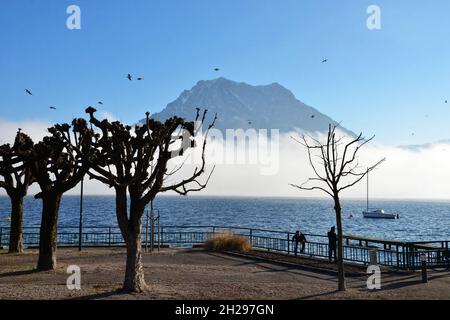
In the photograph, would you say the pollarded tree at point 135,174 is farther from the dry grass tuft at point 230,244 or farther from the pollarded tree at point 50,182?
the dry grass tuft at point 230,244

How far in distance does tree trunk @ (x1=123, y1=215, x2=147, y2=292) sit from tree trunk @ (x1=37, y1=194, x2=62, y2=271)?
6.42 meters

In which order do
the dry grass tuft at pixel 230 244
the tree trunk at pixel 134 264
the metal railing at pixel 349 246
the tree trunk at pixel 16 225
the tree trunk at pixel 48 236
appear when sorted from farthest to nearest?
the dry grass tuft at pixel 230 244 → the tree trunk at pixel 16 225 → the metal railing at pixel 349 246 → the tree trunk at pixel 48 236 → the tree trunk at pixel 134 264

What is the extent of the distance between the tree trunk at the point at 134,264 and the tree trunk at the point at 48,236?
6.42m

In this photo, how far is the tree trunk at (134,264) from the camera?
13.5 metres

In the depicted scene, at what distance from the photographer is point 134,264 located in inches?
537

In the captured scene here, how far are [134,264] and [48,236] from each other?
6.75 m

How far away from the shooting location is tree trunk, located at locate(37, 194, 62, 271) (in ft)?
61.0

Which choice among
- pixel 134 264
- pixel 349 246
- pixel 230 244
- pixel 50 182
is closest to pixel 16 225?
pixel 50 182

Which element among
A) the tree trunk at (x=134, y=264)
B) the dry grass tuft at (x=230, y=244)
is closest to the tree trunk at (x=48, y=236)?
the tree trunk at (x=134, y=264)

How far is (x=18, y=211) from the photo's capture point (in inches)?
985

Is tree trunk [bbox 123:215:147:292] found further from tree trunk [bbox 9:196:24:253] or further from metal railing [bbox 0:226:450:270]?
tree trunk [bbox 9:196:24:253]
